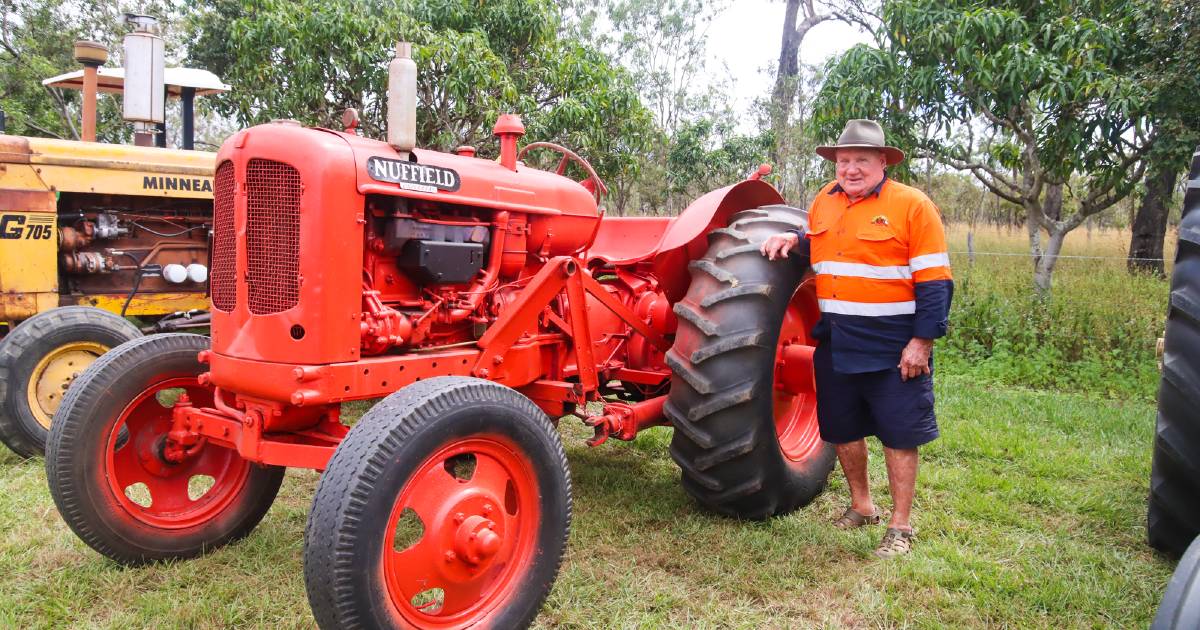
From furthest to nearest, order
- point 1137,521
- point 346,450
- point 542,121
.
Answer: point 542,121, point 1137,521, point 346,450

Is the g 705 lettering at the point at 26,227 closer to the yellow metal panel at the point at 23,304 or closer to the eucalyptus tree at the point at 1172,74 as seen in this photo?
the yellow metal panel at the point at 23,304

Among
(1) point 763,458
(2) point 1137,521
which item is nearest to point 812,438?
(1) point 763,458

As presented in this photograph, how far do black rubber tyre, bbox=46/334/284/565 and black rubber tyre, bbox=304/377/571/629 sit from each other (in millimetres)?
1215

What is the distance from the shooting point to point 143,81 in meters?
5.33

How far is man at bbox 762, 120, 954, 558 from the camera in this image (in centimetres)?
309

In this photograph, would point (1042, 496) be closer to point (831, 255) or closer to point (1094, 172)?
A: point (831, 255)

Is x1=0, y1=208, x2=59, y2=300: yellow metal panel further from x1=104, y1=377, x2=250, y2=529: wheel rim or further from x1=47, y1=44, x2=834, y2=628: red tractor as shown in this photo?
x1=104, y1=377, x2=250, y2=529: wheel rim

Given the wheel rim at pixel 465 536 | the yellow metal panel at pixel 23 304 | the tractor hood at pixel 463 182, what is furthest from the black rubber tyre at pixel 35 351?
the wheel rim at pixel 465 536

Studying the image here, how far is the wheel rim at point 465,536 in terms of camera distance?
2.37m

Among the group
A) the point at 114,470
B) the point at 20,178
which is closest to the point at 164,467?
the point at 114,470

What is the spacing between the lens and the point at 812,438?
412 centimetres

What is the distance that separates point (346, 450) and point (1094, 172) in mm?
6875

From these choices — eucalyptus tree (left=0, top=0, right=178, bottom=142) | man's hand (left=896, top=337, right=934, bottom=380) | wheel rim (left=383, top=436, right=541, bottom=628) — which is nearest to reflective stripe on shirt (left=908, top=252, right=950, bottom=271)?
man's hand (left=896, top=337, right=934, bottom=380)

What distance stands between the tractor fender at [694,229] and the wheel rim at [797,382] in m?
0.50
